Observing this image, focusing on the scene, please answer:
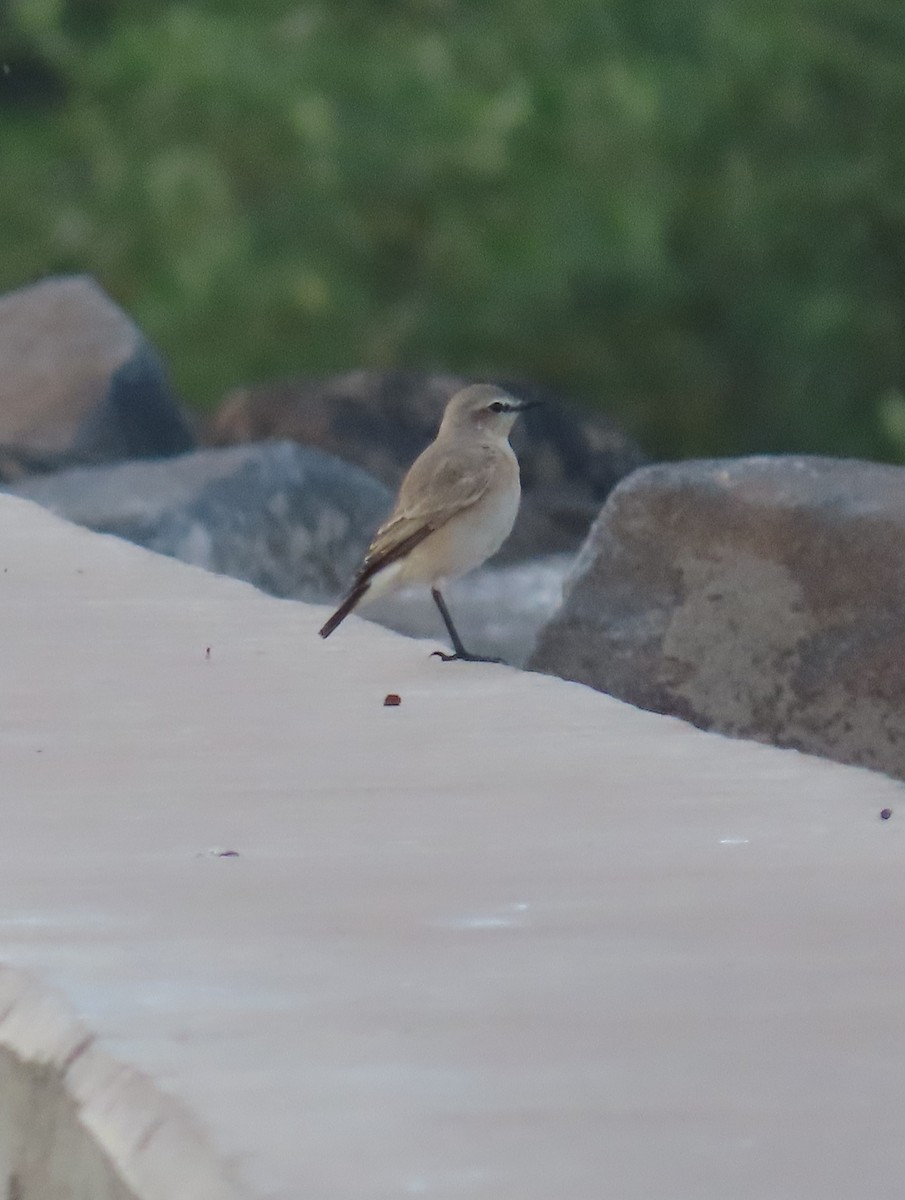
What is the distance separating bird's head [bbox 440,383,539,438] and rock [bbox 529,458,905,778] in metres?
0.37

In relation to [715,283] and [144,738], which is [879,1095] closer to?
[144,738]

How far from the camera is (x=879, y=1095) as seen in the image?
2939mm

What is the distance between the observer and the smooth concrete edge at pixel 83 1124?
2693mm

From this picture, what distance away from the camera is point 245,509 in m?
10.6

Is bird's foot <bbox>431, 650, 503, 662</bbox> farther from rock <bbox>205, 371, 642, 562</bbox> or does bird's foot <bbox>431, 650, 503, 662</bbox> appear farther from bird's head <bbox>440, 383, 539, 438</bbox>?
rock <bbox>205, 371, 642, 562</bbox>

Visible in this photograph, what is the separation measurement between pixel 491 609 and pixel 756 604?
18.2ft

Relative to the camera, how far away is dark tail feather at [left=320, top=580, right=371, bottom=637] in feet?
20.8

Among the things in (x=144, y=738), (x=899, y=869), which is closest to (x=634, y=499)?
(x=144, y=738)

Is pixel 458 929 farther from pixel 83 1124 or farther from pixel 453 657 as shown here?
pixel 453 657

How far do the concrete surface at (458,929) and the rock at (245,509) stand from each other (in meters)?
4.24

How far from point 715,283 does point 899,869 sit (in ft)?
53.0

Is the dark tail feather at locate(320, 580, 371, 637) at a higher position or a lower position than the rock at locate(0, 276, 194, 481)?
higher

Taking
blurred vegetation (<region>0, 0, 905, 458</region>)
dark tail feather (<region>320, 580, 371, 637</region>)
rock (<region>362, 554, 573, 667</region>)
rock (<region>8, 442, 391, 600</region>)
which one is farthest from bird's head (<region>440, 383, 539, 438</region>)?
blurred vegetation (<region>0, 0, 905, 458</region>)

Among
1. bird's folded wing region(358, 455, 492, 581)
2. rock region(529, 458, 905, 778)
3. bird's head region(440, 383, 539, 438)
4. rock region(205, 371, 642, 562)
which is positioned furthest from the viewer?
rock region(205, 371, 642, 562)
